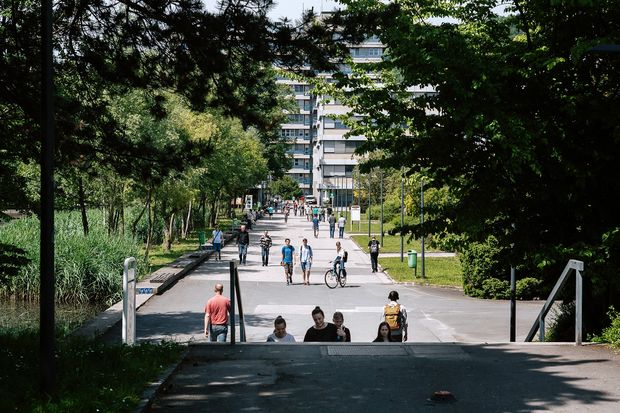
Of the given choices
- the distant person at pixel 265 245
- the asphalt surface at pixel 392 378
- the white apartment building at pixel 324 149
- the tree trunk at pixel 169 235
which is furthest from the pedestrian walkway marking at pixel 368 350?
the white apartment building at pixel 324 149

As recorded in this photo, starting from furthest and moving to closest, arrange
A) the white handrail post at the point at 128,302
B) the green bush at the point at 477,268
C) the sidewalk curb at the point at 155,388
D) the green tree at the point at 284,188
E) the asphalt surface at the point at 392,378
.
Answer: the green tree at the point at 284,188 → the green bush at the point at 477,268 → the white handrail post at the point at 128,302 → the asphalt surface at the point at 392,378 → the sidewalk curb at the point at 155,388

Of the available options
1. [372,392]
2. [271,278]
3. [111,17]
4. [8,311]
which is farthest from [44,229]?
[271,278]

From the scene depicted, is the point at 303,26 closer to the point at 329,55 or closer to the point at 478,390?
the point at 329,55

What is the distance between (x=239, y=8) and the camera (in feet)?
34.3

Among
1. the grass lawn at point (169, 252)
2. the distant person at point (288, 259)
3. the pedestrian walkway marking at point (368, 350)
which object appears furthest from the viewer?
the grass lawn at point (169, 252)

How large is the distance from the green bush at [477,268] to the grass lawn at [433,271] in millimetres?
2739

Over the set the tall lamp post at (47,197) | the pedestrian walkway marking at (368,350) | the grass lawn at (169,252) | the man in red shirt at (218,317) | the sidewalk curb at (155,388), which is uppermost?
the tall lamp post at (47,197)

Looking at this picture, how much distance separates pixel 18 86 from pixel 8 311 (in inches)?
521

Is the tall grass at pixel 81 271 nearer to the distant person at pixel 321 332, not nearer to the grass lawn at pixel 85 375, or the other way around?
the distant person at pixel 321 332

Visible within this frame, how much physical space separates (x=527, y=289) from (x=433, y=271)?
358 inches

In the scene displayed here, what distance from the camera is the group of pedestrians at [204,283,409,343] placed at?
13484 millimetres

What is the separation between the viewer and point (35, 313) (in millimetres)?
23578

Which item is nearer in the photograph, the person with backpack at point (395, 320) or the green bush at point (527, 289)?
the person with backpack at point (395, 320)

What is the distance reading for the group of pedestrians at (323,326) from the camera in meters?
13.5
